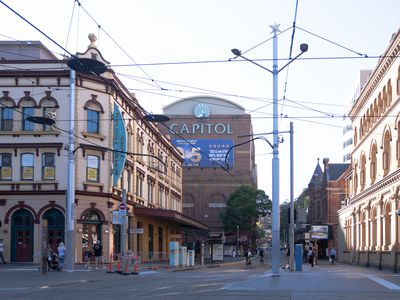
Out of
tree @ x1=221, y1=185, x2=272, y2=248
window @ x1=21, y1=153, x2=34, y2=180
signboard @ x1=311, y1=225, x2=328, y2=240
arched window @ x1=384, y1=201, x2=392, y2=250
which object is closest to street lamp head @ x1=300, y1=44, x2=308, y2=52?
arched window @ x1=384, y1=201, x2=392, y2=250

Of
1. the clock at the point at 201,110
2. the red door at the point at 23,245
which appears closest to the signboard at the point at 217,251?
the red door at the point at 23,245

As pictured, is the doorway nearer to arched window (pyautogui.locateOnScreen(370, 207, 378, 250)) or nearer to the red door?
the red door

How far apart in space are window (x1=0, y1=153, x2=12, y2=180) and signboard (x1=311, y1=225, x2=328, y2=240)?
44.0 metres

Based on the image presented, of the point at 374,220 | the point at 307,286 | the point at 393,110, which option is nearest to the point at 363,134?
the point at 374,220

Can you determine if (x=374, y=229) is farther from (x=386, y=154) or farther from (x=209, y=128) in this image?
(x=209, y=128)

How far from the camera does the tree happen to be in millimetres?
91688

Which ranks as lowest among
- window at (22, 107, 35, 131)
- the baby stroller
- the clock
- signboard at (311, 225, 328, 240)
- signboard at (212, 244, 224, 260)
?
signboard at (212, 244, 224, 260)

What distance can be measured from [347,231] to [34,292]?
50.0 metres

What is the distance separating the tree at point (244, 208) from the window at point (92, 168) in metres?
49.7

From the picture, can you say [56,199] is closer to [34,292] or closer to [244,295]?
[34,292]

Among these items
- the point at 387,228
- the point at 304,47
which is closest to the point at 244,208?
the point at 387,228

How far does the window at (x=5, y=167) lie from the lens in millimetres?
42812

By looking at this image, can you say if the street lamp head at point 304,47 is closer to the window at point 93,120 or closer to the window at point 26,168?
the window at point 93,120

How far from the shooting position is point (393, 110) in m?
40.7
